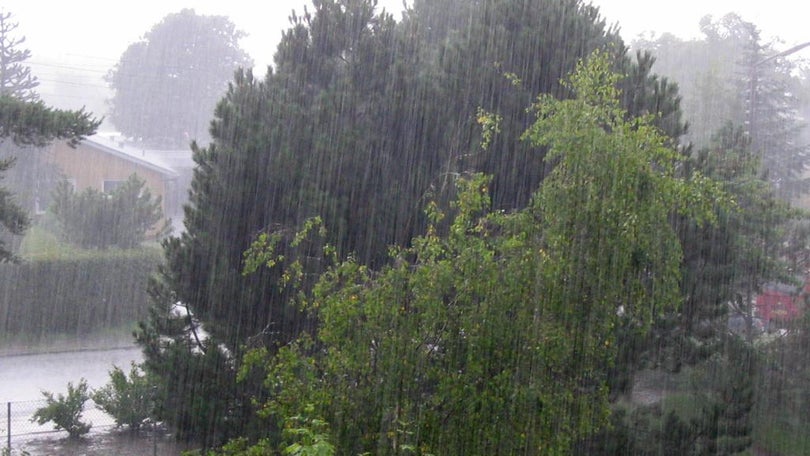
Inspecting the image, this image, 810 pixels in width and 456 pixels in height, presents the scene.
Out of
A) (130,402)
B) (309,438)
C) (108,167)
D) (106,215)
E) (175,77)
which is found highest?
(175,77)

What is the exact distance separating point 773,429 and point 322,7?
9742 millimetres

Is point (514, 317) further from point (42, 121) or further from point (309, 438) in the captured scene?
point (42, 121)

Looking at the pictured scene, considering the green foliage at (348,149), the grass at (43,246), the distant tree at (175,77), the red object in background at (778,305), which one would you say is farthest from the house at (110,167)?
the green foliage at (348,149)

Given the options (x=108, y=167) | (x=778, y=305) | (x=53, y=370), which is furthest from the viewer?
(x=108, y=167)

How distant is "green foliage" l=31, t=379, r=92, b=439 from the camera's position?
13.2 meters

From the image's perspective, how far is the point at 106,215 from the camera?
81.7 ft

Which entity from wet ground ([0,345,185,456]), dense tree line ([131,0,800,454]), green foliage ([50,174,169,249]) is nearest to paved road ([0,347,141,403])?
wet ground ([0,345,185,456])

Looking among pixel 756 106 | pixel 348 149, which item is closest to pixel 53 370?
pixel 348 149

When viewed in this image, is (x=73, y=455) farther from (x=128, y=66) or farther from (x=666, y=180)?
(x=128, y=66)

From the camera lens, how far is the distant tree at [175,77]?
57.7 m

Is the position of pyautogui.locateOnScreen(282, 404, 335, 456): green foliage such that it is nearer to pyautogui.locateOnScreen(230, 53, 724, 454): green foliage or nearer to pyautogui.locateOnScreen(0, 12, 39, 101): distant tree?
pyautogui.locateOnScreen(230, 53, 724, 454): green foliage

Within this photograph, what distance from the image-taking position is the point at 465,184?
Result: 5.65 meters

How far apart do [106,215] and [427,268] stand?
2165 cm

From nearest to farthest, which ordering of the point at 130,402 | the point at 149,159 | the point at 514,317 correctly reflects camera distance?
the point at 514,317, the point at 130,402, the point at 149,159
